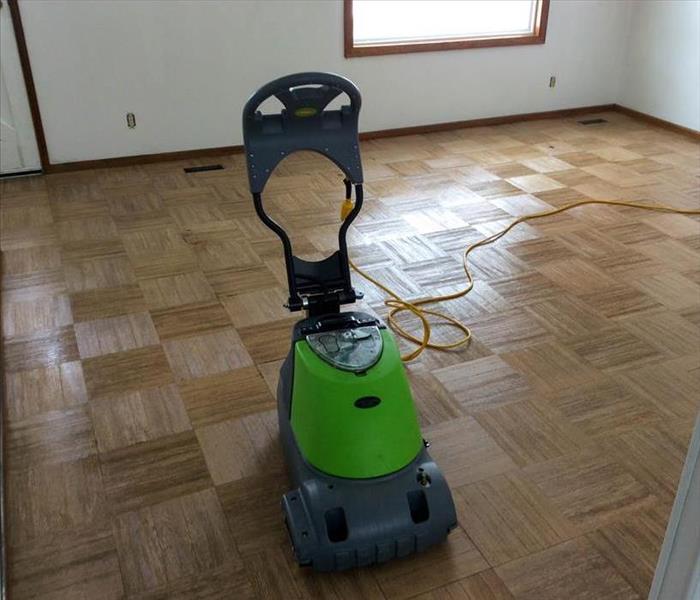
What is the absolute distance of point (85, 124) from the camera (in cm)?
392

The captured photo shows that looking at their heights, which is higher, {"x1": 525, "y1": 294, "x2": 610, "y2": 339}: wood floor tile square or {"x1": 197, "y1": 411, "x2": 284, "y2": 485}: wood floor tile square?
{"x1": 525, "y1": 294, "x2": 610, "y2": 339}: wood floor tile square

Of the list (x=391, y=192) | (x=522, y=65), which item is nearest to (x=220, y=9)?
(x=391, y=192)

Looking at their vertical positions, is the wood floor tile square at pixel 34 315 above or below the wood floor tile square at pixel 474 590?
above

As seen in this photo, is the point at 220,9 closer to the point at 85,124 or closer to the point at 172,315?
the point at 85,124

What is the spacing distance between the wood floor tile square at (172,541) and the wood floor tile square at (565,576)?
0.62 metres

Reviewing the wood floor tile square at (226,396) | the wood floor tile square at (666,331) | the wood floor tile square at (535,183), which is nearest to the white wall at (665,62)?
the wood floor tile square at (535,183)

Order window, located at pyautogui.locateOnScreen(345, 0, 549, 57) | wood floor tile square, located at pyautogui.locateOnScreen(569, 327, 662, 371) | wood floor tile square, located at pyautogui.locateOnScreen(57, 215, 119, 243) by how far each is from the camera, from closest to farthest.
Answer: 1. wood floor tile square, located at pyautogui.locateOnScreen(569, 327, 662, 371)
2. wood floor tile square, located at pyautogui.locateOnScreen(57, 215, 119, 243)
3. window, located at pyautogui.locateOnScreen(345, 0, 549, 57)

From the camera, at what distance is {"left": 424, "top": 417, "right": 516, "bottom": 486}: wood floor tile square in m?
1.86

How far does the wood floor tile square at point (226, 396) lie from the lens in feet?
6.80

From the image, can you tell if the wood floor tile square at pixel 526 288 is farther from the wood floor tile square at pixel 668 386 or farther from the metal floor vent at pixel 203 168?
the metal floor vent at pixel 203 168

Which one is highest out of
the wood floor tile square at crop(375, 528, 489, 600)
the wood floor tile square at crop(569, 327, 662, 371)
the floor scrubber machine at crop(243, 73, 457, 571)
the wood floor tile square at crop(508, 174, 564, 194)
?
the floor scrubber machine at crop(243, 73, 457, 571)

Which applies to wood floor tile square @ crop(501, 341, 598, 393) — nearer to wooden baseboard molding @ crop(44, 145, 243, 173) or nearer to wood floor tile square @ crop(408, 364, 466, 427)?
wood floor tile square @ crop(408, 364, 466, 427)

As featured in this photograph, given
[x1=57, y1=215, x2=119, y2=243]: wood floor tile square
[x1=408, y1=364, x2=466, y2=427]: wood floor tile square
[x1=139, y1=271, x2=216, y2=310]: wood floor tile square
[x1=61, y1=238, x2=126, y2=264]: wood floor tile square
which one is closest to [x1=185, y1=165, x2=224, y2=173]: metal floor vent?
[x1=57, y1=215, x2=119, y2=243]: wood floor tile square

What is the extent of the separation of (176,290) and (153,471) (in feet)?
3.29
